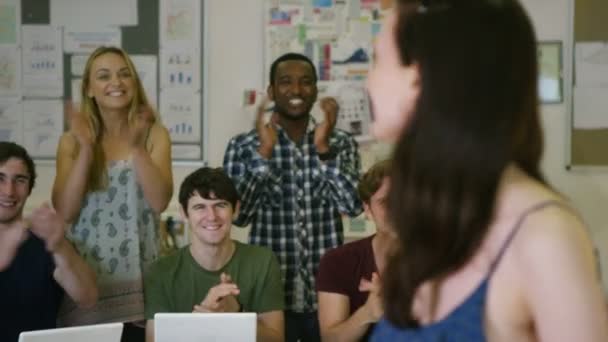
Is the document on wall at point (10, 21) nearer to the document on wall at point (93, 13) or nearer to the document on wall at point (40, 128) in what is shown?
the document on wall at point (93, 13)

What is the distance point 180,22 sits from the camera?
11.2 ft

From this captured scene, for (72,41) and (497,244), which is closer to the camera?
(497,244)

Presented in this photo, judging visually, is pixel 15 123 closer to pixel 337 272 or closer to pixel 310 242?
pixel 310 242

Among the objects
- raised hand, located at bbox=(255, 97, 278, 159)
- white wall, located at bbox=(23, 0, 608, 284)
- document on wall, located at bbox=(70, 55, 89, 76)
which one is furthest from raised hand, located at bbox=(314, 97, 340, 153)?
document on wall, located at bbox=(70, 55, 89, 76)

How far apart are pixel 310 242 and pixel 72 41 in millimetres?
1710

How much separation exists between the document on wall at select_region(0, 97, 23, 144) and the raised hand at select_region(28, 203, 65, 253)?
160cm

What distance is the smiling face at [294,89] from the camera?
2.55 meters

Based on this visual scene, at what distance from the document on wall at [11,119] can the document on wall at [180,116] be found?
70 centimetres

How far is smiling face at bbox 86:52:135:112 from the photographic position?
2342 millimetres

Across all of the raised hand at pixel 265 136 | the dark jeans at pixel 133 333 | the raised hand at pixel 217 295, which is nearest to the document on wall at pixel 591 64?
the raised hand at pixel 265 136

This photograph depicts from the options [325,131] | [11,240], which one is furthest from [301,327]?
[11,240]

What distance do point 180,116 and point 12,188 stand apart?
1342mm

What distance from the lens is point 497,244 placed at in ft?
2.46


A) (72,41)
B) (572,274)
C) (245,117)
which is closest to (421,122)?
(572,274)
